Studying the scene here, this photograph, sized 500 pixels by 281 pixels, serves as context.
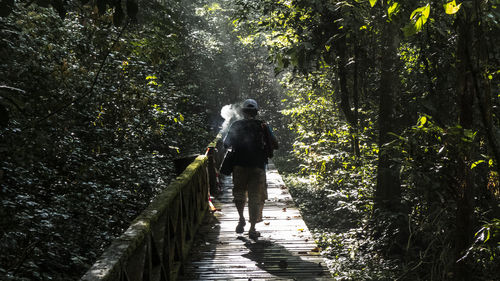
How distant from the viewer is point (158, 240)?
4.17 m

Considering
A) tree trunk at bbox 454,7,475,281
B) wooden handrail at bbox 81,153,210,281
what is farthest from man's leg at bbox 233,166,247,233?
tree trunk at bbox 454,7,475,281

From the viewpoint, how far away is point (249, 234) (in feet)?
22.8

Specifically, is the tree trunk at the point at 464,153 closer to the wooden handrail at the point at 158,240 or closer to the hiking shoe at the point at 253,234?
the wooden handrail at the point at 158,240

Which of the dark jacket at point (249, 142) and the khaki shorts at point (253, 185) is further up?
the dark jacket at point (249, 142)

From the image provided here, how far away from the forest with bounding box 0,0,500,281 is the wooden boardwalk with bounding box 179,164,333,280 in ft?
2.82

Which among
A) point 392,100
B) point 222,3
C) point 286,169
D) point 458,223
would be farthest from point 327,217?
point 222,3

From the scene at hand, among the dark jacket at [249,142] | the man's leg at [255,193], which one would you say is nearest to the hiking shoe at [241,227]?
the man's leg at [255,193]

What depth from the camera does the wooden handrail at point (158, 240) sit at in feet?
9.17

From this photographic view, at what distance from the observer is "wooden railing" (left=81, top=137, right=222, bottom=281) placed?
2.80m

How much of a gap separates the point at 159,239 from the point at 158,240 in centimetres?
2

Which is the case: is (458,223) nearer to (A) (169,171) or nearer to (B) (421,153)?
(B) (421,153)

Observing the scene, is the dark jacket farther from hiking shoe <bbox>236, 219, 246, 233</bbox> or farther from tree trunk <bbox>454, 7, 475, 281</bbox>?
tree trunk <bbox>454, 7, 475, 281</bbox>

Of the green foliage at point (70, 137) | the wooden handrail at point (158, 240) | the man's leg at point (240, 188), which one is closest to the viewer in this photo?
the wooden handrail at point (158, 240)

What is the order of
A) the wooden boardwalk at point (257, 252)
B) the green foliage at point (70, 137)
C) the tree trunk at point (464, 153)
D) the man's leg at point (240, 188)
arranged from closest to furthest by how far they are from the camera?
the tree trunk at point (464, 153)
the green foliage at point (70, 137)
the wooden boardwalk at point (257, 252)
the man's leg at point (240, 188)
